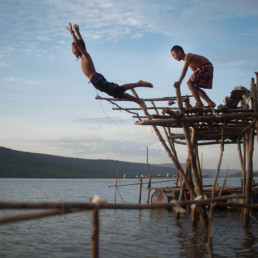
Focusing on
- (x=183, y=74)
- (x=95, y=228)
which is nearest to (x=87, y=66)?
(x=183, y=74)

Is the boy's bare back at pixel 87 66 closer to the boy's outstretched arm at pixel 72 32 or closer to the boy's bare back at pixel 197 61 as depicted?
the boy's outstretched arm at pixel 72 32

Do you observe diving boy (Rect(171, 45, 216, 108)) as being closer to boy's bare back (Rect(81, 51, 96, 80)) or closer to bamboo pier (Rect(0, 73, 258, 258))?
bamboo pier (Rect(0, 73, 258, 258))

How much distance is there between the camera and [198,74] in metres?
8.55

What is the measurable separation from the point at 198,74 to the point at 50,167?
149322 millimetres

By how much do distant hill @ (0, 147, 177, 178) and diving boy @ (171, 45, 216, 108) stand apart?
129 meters

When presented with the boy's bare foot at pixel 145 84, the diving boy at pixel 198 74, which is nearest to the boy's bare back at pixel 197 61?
the diving boy at pixel 198 74

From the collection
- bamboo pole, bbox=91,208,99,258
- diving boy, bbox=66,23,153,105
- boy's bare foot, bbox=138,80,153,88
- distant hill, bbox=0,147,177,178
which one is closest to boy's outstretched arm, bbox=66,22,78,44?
diving boy, bbox=66,23,153,105

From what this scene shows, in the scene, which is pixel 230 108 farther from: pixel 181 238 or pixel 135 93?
pixel 181 238

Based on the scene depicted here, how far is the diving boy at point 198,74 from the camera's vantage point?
841cm

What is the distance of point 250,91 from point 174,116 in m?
2.50

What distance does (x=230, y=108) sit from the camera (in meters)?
8.58

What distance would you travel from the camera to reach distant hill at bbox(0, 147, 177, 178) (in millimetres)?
135500

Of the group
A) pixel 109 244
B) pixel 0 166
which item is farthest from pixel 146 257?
pixel 0 166

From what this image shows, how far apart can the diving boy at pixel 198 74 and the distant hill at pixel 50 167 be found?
128675mm
